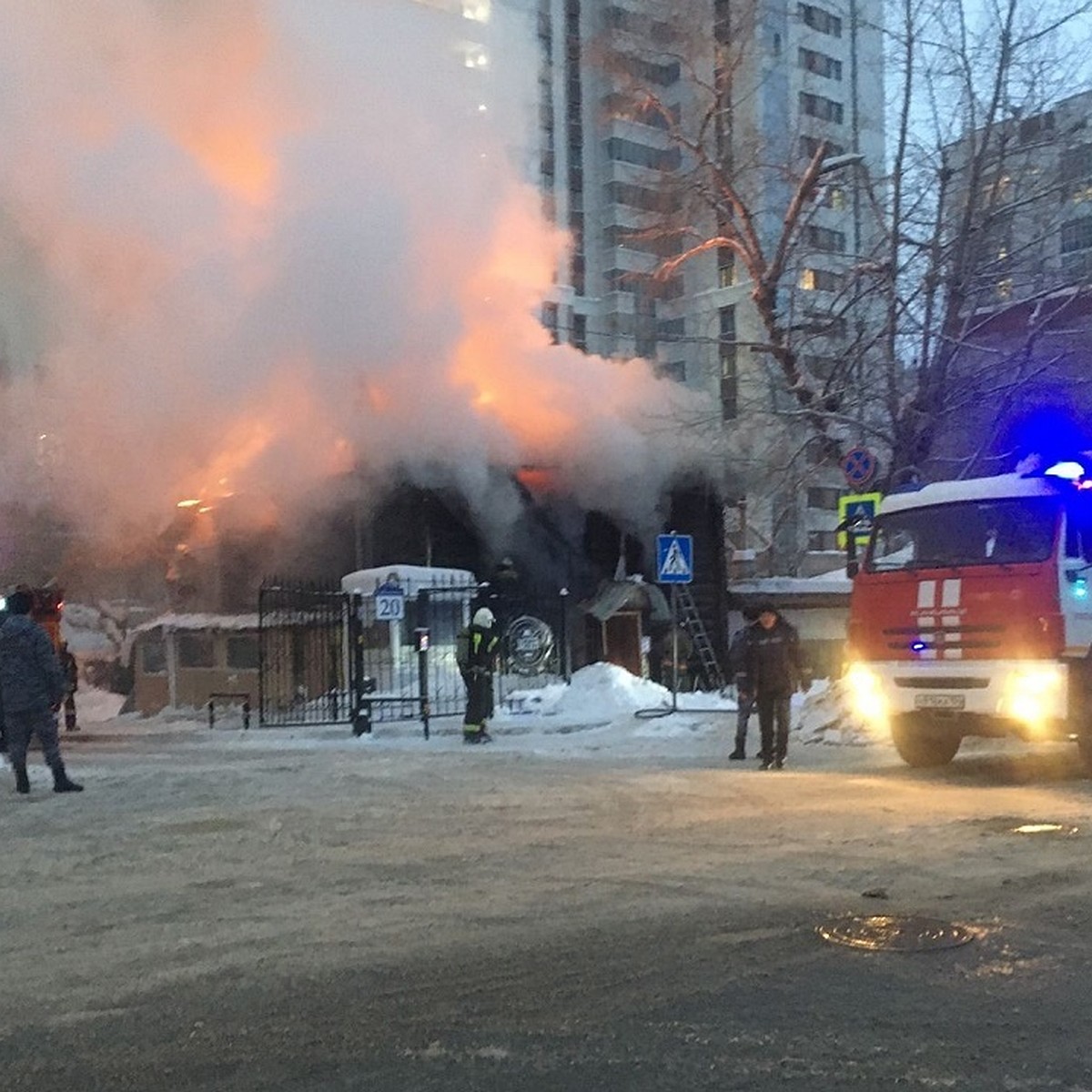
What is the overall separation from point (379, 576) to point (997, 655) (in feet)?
37.5

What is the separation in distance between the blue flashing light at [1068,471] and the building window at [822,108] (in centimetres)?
1350

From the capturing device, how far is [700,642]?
21.9 meters

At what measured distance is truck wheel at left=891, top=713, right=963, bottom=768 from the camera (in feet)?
35.8

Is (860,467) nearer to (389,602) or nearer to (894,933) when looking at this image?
(389,602)

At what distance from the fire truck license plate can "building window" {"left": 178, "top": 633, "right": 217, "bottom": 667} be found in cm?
1433

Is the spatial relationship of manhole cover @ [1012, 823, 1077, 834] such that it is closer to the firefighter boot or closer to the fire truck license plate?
the fire truck license plate

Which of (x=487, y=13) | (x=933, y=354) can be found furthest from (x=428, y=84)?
(x=933, y=354)

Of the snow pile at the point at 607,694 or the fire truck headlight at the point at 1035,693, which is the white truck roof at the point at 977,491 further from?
the snow pile at the point at 607,694

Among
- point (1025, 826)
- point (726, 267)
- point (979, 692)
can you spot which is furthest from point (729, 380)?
point (1025, 826)

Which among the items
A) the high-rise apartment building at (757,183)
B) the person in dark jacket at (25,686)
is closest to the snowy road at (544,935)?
the person in dark jacket at (25,686)

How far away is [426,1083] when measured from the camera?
3713 mm

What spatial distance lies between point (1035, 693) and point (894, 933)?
16.5 ft

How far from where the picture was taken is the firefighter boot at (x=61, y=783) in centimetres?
1038

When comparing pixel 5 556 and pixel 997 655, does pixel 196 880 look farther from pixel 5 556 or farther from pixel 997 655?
pixel 5 556
